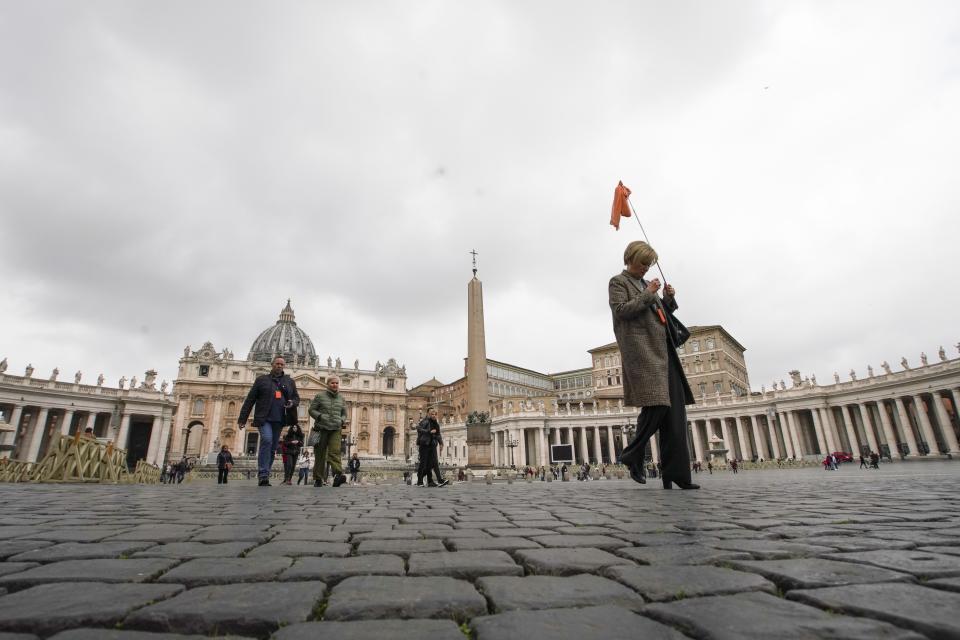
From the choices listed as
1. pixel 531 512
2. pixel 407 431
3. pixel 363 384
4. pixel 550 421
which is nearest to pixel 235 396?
pixel 363 384

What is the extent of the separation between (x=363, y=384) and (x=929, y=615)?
303 ft

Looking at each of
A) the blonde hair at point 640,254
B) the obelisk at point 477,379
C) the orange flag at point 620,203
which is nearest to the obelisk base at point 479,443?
the obelisk at point 477,379

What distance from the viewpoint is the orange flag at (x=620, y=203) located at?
9.93 m

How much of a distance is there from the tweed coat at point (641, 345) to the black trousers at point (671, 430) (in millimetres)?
143

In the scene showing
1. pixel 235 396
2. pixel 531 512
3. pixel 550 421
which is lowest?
pixel 531 512

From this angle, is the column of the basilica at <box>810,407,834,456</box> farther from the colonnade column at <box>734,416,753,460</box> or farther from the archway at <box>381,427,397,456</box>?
the archway at <box>381,427,397,456</box>

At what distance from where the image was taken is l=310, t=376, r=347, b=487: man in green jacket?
969 centimetres

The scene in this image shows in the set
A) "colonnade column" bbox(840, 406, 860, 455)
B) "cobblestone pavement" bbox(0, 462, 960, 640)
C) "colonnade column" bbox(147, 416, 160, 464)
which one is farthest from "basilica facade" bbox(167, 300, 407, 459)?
"cobblestone pavement" bbox(0, 462, 960, 640)

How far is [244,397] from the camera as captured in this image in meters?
87.4

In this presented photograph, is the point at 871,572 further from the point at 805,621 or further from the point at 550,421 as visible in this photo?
the point at 550,421

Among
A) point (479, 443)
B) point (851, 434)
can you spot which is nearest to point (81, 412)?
point (479, 443)

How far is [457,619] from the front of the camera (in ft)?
4.72

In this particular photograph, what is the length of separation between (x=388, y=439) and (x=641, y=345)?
88.2 metres

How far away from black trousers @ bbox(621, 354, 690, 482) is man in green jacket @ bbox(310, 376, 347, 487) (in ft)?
18.9
